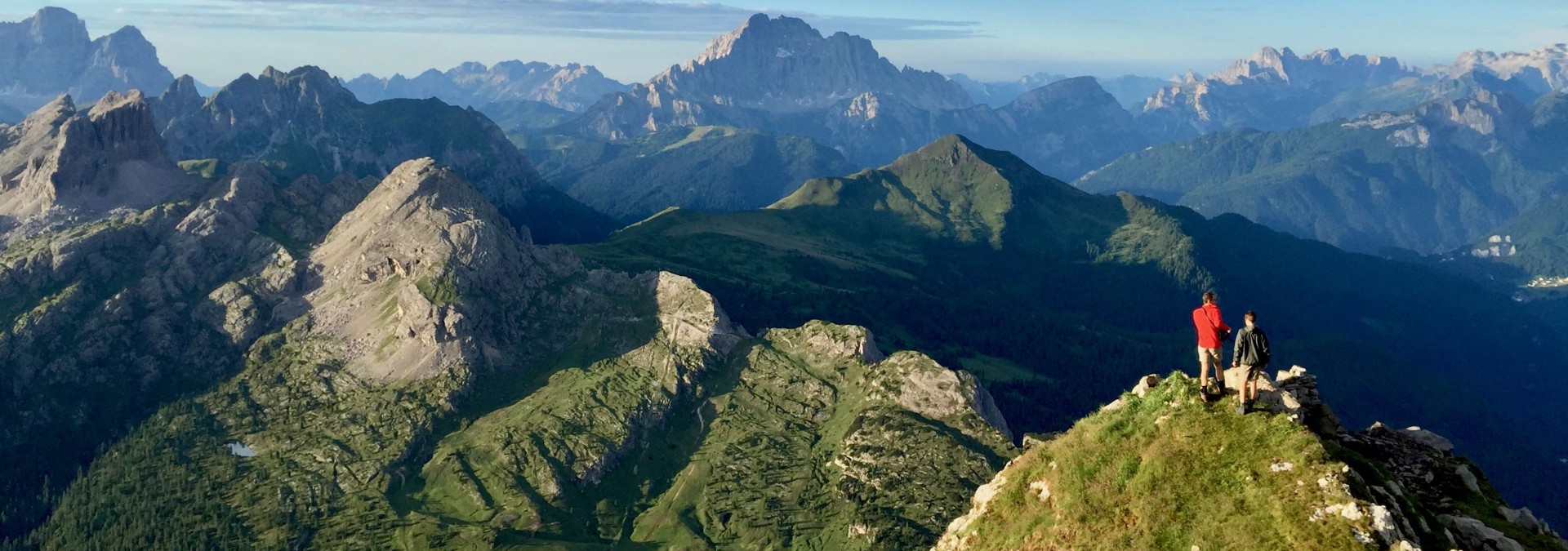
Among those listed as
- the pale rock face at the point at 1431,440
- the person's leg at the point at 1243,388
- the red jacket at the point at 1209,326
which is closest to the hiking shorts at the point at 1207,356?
the red jacket at the point at 1209,326

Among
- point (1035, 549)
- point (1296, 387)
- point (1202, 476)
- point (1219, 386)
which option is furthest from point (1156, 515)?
point (1296, 387)

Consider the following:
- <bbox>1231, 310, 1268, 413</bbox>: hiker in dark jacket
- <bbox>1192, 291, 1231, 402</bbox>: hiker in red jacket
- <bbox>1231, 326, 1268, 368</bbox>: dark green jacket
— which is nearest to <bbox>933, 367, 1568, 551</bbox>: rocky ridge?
<bbox>1231, 310, 1268, 413</bbox>: hiker in dark jacket

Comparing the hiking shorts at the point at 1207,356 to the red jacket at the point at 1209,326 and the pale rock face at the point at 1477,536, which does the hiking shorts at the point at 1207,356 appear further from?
the pale rock face at the point at 1477,536

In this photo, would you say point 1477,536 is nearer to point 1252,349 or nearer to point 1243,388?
point 1243,388

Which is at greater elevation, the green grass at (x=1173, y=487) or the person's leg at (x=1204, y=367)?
the person's leg at (x=1204, y=367)

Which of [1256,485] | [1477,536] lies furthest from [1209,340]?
[1477,536]

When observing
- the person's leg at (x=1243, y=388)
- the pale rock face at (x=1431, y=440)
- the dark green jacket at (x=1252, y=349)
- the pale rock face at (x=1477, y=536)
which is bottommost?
the pale rock face at (x=1431, y=440)

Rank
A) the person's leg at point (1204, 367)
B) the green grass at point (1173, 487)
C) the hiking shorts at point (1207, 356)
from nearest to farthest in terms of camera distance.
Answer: the green grass at point (1173, 487) → the person's leg at point (1204, 367) → the hiking shorts at point (1207, 356)

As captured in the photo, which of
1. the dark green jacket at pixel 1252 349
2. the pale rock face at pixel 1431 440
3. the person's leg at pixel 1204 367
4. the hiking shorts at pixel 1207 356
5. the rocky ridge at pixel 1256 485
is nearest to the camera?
the rocky ridge at pixel 1256 485

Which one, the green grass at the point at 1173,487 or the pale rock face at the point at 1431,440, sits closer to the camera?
the green grass at the point at 1173,487
